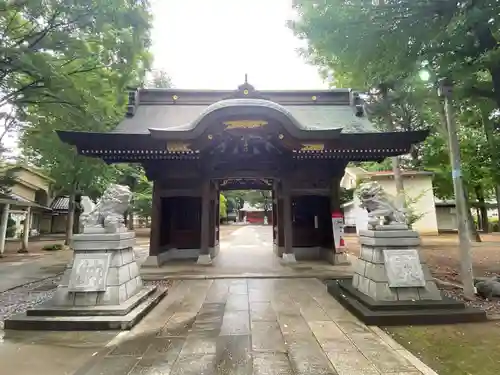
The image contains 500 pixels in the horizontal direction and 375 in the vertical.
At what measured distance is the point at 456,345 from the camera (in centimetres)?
326

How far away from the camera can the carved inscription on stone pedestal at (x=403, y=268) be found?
4.25m

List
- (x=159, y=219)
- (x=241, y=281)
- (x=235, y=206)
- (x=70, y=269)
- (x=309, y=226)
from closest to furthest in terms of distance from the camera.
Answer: (x=70, y=269) < (x=241, y=281) < (x=159, y=219) < (x=309, y=226) < (x=235, y=206)

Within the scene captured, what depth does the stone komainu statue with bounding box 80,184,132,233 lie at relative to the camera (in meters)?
4.59

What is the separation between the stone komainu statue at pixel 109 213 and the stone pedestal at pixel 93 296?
0.15 m

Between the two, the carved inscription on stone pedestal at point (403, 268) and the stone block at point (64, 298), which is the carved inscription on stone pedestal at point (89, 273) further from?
the carved inscription on stone pedestal at point (403, 268)

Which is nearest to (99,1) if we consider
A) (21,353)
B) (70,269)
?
(70,269)

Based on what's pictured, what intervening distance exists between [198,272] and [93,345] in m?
4.33

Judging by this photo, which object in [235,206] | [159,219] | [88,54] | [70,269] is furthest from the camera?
[235,206]

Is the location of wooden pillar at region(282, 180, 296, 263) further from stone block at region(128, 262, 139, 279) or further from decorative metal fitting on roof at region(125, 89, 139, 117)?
decorative metal fitting on roof at region(125, 89, 139, 117)

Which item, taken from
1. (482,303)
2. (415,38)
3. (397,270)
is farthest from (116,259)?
(415,38)

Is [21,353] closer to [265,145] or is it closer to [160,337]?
[160,337]

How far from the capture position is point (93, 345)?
3332mm

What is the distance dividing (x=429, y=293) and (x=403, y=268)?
544 millimetres

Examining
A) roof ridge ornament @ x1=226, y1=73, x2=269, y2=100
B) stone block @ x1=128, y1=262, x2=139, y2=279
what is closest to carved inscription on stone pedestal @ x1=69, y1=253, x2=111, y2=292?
stone block @ x1=128, y1=262, x2=139, y2=279
